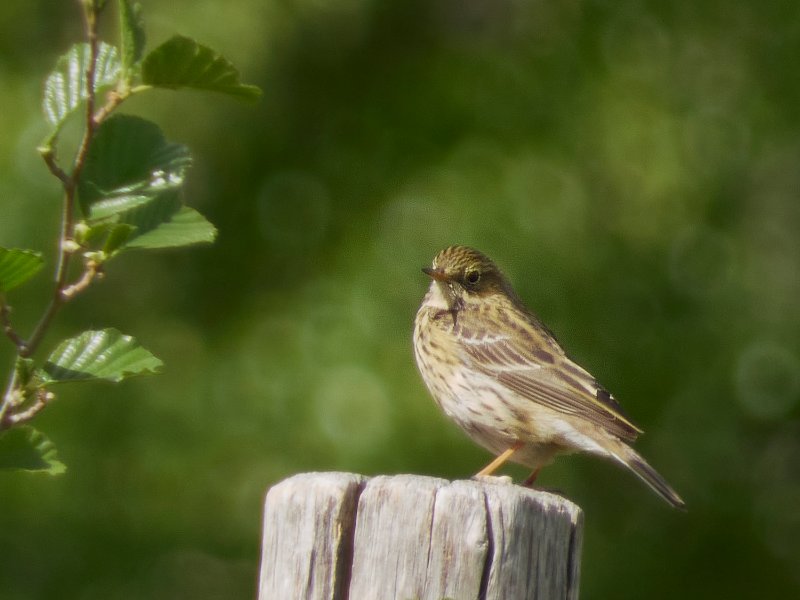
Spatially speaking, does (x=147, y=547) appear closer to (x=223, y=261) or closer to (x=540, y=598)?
(x=223, y=261)

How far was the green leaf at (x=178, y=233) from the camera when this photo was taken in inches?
101

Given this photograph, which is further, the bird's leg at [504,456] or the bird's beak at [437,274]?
the bird's beak at [437,274]

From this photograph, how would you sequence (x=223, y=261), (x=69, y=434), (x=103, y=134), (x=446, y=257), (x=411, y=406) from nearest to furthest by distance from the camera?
(x=103, y=134)
(x=446, y=257)
(x=411, y=406)
(x=69, y=434)
(x=223, y=261)

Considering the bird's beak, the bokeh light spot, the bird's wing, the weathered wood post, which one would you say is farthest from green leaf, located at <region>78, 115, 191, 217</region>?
the bokeh light spot

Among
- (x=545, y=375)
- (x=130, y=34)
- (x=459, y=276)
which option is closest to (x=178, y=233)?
(x=130, y=34)

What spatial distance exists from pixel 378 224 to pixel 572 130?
1676mm

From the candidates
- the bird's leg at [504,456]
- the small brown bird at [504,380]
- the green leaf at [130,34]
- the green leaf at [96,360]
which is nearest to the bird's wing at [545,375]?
the small brown bird at [504,380]

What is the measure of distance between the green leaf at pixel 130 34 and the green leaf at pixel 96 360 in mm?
502

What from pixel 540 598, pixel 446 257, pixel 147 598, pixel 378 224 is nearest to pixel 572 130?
pixel 378 224

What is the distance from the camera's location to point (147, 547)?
358 inches

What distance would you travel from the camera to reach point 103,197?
2520 mm

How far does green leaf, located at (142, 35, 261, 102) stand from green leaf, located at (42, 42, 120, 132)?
152 mm

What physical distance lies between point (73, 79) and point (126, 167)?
0.20 metres

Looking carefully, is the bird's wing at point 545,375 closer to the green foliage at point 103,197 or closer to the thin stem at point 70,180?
the green foliage at point 103,197
